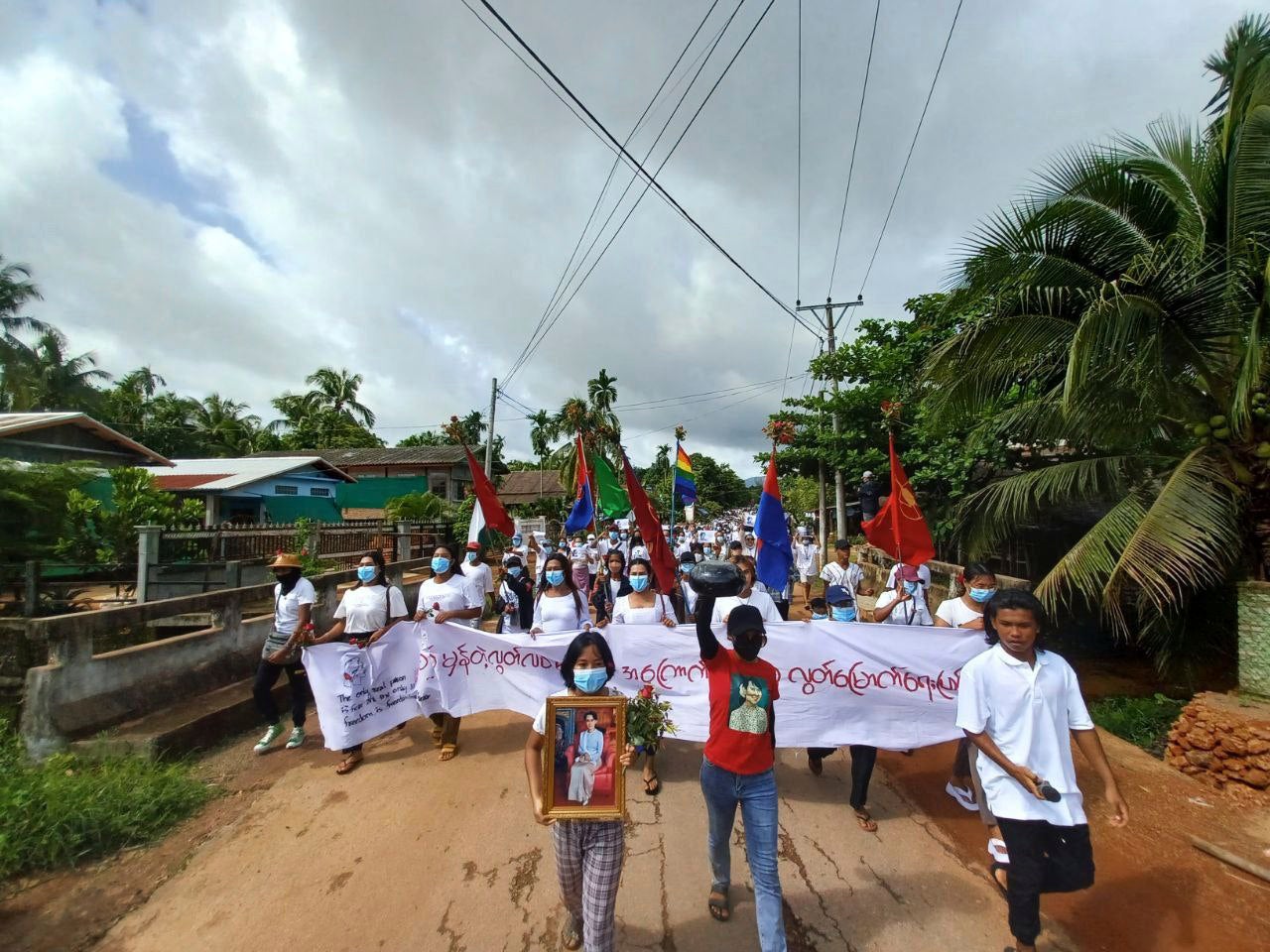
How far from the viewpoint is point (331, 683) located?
513 centimetres

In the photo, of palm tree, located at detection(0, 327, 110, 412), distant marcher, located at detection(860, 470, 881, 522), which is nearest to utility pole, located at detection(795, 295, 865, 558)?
distant marcher, located at detection(860, 470, 881, 522)

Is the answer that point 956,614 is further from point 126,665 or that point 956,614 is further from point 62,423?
point 62,423

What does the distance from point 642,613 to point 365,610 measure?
2406mm

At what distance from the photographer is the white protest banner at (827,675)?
452 centimetres

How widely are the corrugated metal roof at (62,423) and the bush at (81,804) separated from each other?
44.2 feet

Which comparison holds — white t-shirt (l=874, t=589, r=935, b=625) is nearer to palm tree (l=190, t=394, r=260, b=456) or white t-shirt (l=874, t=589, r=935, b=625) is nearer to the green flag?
the green flag

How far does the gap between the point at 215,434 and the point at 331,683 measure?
137 ft

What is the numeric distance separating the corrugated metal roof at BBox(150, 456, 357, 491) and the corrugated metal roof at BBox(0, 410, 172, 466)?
80.4 inches

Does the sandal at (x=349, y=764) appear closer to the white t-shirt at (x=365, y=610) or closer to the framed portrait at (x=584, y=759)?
the white t-shirt at (x=365, y=610)

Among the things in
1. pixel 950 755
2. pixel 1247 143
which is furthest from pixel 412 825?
pixel 1247 143

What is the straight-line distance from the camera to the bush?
3750 millimetres

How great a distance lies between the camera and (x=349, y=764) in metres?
5.05

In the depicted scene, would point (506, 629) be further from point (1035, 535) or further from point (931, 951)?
point (1035, 535)

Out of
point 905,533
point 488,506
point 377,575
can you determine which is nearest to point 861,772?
point 905,533
